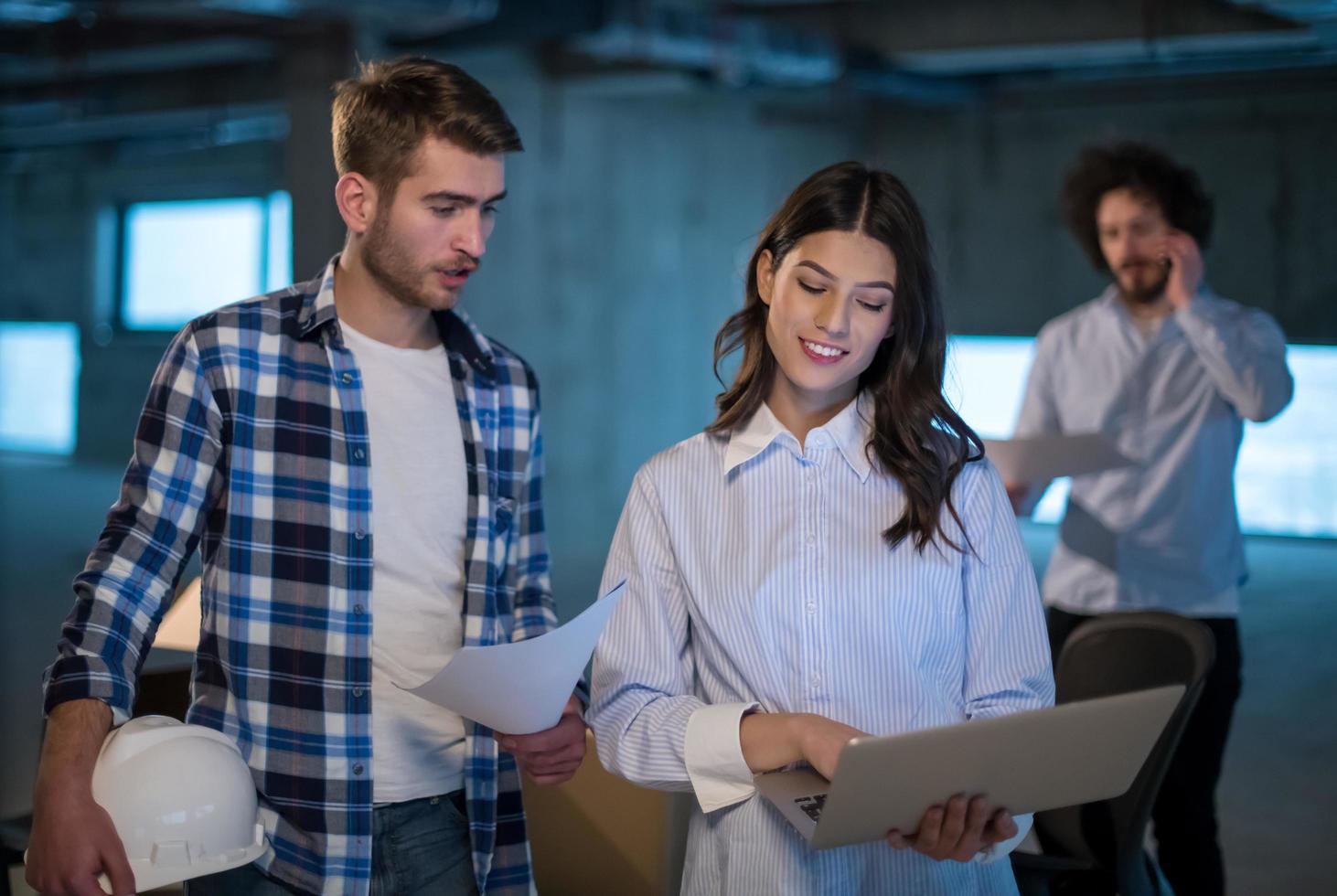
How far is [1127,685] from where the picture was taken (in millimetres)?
2639

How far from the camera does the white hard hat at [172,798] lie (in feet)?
4.65

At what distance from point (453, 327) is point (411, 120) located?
303 mm

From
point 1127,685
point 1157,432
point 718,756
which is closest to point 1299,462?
point 1157,432

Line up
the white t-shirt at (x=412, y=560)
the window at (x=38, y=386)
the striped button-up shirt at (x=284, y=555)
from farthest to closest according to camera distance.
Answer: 1. the window at (x=38, y=386)
2. the white t-shirt at (x=412, y=560)
3. the striped button-up shirt at (x=284, y=555)

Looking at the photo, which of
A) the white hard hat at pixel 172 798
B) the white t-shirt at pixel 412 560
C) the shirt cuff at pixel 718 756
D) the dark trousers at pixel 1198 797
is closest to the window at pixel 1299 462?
the dark trousers at pixel 1198 797

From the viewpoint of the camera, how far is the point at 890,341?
1.60m

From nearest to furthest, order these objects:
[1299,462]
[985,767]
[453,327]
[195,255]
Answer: [985,767] → [453,327] → [1299,462] → [195,255]

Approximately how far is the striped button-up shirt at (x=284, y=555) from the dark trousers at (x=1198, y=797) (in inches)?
72.9

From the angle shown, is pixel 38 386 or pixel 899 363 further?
pixel 38 386

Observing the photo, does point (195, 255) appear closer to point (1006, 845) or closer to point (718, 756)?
point (718, 756)

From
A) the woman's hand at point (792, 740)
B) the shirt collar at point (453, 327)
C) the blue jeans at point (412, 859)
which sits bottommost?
the blue jeans at point (412, 859)

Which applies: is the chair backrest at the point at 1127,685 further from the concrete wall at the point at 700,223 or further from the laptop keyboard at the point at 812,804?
the concrete wall at the point at 700,223

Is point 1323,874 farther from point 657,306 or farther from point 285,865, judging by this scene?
point 657,306

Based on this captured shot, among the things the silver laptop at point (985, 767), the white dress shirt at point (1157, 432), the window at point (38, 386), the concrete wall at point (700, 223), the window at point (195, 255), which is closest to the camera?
the silver laptop at point (985, 767)
